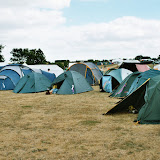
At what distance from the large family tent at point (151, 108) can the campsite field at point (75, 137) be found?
37cm

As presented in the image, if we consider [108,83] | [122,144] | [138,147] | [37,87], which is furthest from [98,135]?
[37,87]

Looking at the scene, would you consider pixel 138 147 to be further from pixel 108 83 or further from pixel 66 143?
pixel 108 83

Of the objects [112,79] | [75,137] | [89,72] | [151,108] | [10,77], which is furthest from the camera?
[89,72]

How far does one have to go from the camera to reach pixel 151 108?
7145 mm

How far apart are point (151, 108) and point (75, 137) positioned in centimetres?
287

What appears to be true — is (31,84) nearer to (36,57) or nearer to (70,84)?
(70,84)

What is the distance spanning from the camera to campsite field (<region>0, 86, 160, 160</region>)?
483 centimetres

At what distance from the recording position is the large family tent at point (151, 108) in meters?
7.02

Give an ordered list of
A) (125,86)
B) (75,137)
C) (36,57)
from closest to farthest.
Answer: (75,137), (125,86), (36,57)

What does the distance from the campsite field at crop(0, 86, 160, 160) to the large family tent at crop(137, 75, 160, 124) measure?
0.37 metres

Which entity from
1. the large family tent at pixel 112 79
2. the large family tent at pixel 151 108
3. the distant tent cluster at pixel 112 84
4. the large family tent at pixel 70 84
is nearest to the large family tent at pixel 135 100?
the distant tent cluster at pixel 112 84

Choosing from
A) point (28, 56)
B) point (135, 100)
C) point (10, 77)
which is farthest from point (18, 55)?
point (135, 100)

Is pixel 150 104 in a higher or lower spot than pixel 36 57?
lower

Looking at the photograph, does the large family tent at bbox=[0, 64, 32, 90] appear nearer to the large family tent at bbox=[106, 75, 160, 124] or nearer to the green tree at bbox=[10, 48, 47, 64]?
the large family tent at bbox=[106, 75, 160, 124]
